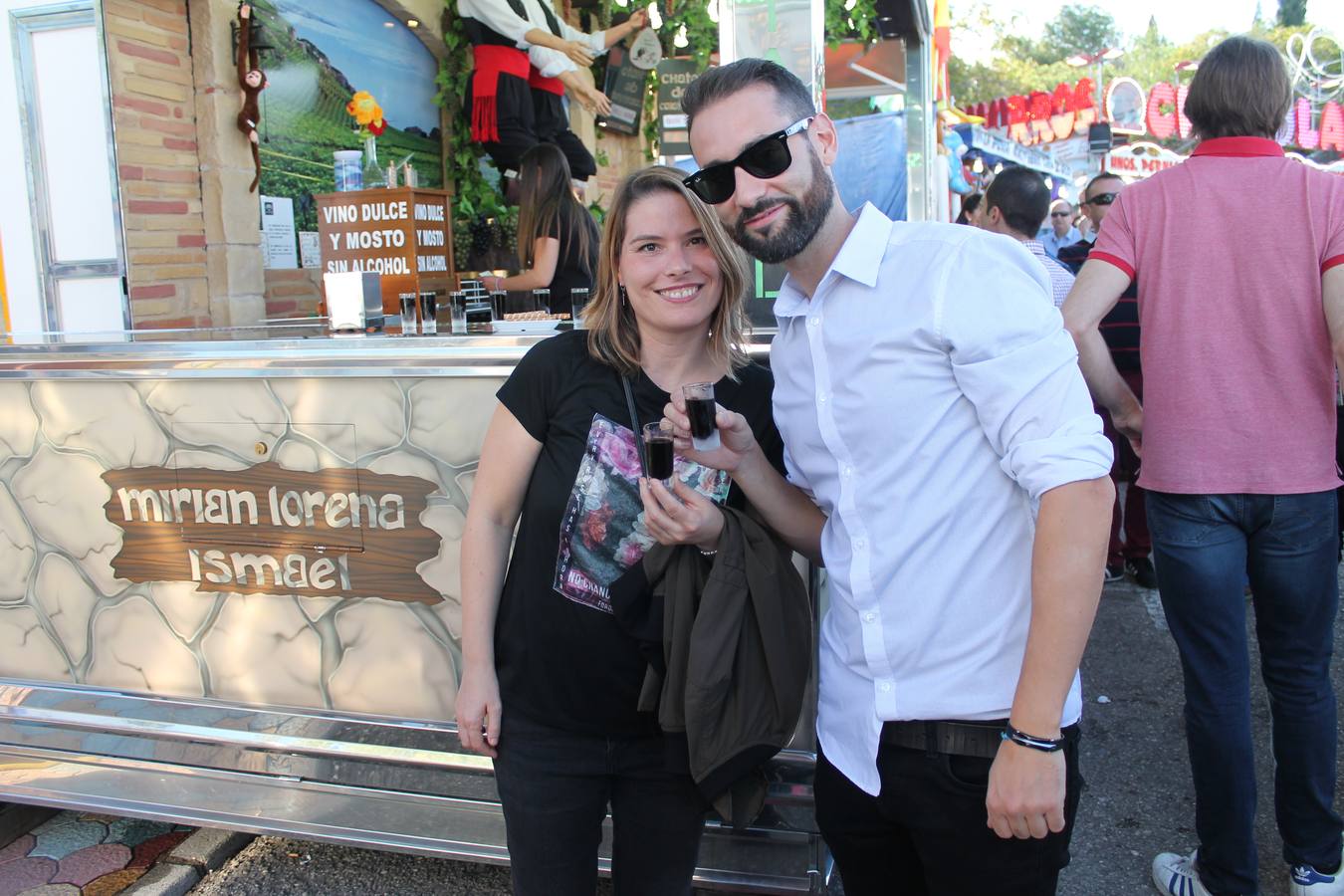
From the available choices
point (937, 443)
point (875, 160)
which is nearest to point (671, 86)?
point (875, 160)

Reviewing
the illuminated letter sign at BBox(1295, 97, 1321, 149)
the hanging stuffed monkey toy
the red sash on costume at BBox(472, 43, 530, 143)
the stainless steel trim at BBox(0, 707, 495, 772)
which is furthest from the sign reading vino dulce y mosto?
the illuminated letter sign at BBox(1295, 97, 1321, 149)

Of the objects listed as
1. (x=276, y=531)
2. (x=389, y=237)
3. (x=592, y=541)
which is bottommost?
(x=276, y=531)

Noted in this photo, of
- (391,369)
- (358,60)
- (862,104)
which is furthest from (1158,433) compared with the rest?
(862,104)

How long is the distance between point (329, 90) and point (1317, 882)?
6.51 metres

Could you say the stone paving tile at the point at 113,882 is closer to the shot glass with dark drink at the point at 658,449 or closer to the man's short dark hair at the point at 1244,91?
A: the shot glass with dark drink at the point at 658,449

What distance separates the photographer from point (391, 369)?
9.78ft

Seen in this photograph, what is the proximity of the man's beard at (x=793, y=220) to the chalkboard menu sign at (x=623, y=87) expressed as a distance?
7566mm

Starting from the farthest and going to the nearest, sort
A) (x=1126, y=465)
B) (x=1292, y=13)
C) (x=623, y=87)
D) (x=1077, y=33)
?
(x=1077, y=33) → (x=1292, y=13) → (x=623, y=87) → (x=1126, y=465)

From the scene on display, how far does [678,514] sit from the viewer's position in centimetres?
195

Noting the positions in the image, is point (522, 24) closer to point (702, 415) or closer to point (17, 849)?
point (17, 849)

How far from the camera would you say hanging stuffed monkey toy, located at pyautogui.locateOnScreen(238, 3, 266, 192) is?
5672mm

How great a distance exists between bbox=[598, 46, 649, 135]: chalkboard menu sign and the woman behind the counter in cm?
423

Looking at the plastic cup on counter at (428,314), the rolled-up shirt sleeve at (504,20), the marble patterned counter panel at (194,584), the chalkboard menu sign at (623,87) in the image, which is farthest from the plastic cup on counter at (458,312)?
the chalkboard menu sign at (623,87)

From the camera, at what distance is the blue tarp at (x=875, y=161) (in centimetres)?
685
